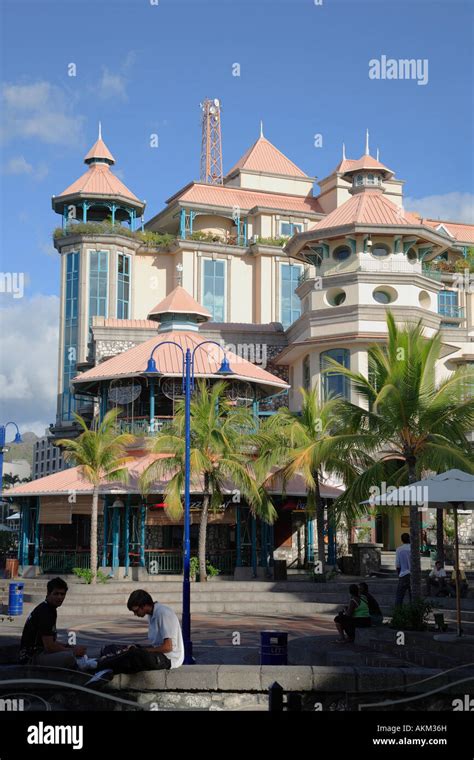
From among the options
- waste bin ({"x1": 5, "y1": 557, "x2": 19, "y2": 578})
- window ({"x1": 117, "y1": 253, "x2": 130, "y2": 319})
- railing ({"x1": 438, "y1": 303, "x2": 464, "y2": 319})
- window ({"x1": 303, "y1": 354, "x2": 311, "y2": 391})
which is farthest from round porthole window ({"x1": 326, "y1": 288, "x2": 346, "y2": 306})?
waste bin ({"x1": 5, "y1": 557, "x2": 19, "y2": 578})

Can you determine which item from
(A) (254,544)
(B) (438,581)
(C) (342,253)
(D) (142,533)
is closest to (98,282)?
(C) (342,253)

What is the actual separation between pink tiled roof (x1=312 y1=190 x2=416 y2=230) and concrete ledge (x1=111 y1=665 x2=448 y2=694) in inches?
1297

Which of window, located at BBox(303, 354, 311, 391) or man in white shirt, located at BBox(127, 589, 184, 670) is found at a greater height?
window, located at BBox(303, 354, 311, 391)

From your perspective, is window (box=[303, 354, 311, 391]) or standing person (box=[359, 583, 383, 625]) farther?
window (box=[303, 354, 311, 391])

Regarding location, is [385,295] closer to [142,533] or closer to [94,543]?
[142,533]

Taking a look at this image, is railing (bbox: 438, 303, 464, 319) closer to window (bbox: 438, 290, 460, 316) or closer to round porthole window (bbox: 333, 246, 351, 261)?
window (bbox: 438, 290, 460, 316)

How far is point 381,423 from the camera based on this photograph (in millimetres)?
22141

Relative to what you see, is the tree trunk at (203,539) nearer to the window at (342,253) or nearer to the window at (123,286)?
the window at (342,253)

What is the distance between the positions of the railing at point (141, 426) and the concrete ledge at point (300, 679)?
897 inches

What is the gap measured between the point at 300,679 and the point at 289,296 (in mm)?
45997

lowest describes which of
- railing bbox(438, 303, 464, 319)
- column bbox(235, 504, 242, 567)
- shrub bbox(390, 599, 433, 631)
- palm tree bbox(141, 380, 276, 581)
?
shrub bbox(390, 599, 433, 631)

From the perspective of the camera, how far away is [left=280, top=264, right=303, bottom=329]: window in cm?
5588

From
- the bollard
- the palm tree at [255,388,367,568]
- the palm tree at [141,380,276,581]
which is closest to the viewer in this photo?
the bollard

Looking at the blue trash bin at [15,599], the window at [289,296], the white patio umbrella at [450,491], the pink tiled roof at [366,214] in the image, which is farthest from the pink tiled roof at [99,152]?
the white patio umbrella at [450,491]
